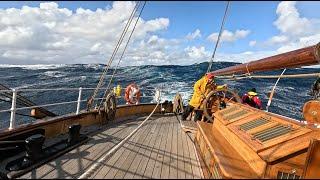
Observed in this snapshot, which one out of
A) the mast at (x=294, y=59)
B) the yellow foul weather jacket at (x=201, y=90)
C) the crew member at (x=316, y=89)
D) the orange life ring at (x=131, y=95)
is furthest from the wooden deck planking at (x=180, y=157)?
the orange life ring at (x=131, y=95)

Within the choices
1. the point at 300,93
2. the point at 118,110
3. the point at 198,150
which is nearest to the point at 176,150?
the point at 198,150

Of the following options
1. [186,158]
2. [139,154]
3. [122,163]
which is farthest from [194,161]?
[122,163]

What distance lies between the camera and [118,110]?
1230 centimetres

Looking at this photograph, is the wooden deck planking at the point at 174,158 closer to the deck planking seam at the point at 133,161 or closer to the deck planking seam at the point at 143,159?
the deck planking seam at the point at 143,159

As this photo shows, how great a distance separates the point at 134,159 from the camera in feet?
21.2

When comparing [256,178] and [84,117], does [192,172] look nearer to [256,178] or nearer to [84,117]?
[256,178]

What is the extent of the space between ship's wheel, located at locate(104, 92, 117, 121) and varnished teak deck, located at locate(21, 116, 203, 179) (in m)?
1.16

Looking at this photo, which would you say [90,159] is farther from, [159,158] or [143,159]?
[159,158]

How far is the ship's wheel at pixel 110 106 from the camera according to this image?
1066 cm

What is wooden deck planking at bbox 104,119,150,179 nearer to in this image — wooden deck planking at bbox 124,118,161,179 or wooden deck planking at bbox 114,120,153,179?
wooden deck planking at bbox 114,120,153,179

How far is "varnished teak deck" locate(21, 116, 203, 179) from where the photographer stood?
555 centimetres

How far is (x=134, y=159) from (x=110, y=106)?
465 cm

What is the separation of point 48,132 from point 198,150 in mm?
3340

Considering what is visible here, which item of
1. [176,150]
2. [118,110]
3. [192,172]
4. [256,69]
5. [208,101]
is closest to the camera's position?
[192,172]
